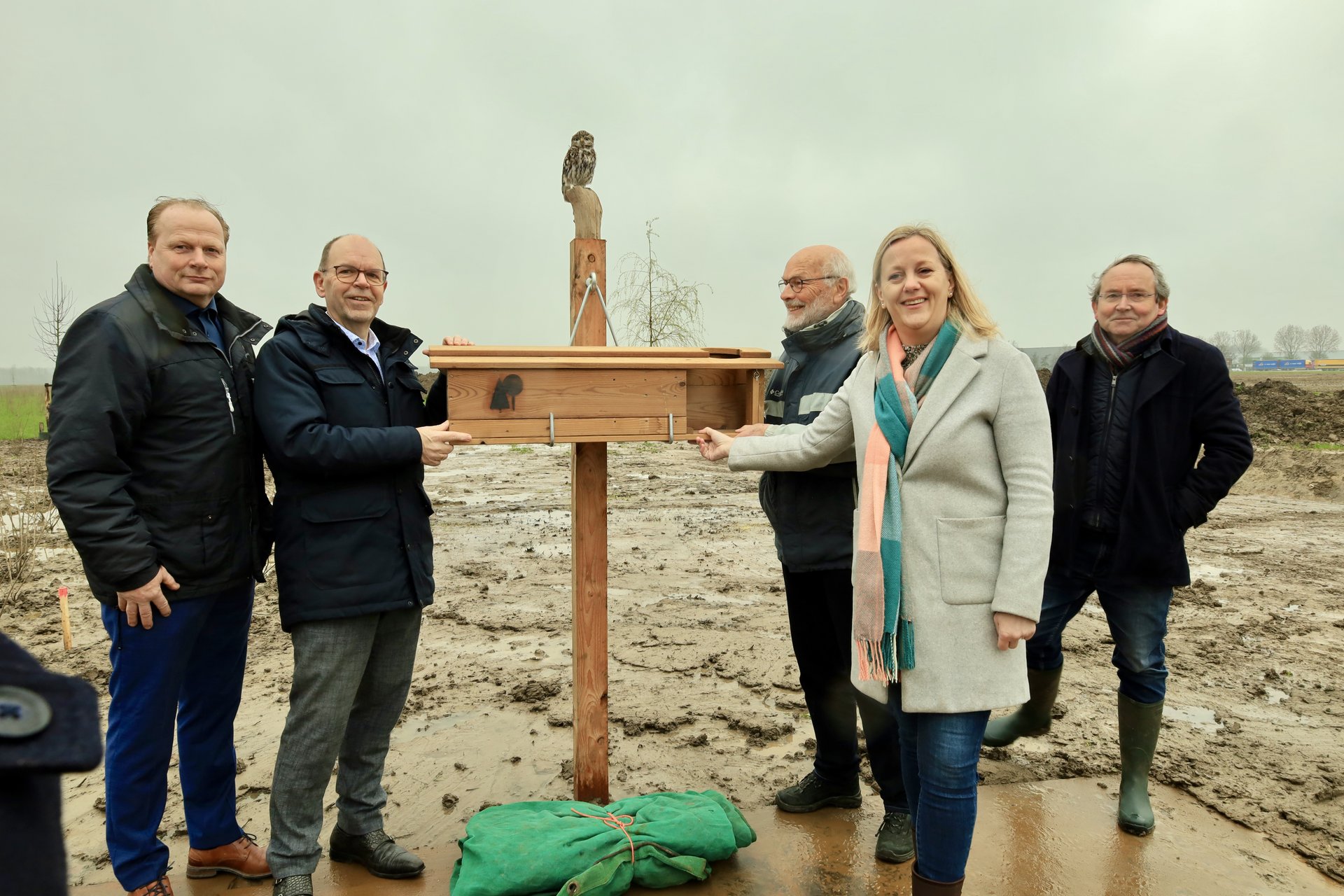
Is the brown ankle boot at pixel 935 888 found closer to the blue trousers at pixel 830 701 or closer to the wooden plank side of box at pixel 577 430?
the blue trousers at pixel 830 701

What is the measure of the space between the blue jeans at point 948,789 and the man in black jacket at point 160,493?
229 centimetres

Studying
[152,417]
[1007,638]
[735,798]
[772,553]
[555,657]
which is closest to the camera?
Answer: [1007,638]

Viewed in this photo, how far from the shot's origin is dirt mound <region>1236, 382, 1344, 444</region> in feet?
51.9

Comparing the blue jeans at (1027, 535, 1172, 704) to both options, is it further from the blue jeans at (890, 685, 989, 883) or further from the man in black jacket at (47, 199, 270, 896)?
the man in black jacket at (47, 199, 270, 896)

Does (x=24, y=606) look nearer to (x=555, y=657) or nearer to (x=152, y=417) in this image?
(x=555, y=657)

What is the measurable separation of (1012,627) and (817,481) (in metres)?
1.06

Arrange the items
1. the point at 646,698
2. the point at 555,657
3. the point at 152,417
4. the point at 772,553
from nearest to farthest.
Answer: the point at 152,417
the point at 646,698
the point at 555,657
the point at 772,553

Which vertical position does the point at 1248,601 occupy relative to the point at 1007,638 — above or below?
below

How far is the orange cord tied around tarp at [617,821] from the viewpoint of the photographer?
285 cm

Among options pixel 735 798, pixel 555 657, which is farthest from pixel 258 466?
pixel 555 657

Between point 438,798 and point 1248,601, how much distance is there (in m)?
6.74

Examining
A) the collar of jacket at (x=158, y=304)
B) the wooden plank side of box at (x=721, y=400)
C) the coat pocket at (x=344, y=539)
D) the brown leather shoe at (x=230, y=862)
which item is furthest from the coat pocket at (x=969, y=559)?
the brown leather shoe at (x=230, y=862)

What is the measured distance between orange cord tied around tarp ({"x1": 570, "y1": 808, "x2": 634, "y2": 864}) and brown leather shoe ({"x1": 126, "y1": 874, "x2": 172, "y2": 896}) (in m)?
1.33

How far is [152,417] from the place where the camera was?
8.52 ft
